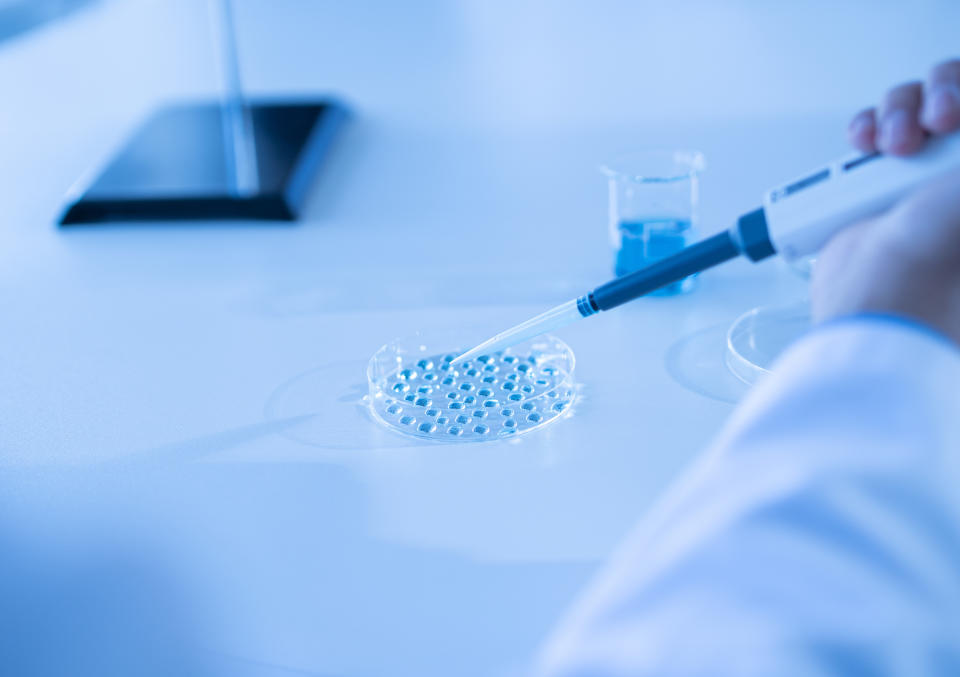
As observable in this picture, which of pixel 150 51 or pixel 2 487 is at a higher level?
pixel 150 51

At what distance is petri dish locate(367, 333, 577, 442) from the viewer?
74 centimetres

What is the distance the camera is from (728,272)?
924mm

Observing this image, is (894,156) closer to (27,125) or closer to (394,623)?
(394,623)

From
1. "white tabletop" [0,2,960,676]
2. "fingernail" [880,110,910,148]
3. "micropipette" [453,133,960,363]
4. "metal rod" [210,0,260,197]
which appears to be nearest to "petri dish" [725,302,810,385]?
"white tabletop" [0,2,960,676]

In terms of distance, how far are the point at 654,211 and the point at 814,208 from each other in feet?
1.12

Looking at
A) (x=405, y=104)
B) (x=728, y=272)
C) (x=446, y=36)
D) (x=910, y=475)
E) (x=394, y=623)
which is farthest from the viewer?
(x=446, y=36)

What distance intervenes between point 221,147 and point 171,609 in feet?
2.46

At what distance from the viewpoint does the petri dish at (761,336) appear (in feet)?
2.54

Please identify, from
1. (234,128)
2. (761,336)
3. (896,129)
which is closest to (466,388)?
(761,336)

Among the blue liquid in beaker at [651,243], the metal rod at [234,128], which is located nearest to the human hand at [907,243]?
the blue liquid in beaker at [651,243]

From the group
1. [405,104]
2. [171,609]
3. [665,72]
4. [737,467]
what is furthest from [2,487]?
[665,72]

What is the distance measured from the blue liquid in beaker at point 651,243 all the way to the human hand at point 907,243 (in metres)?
0.27

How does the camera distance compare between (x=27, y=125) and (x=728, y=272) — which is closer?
(x=728, y=272)

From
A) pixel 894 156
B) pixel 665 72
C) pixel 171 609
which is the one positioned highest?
pixel 894 156
